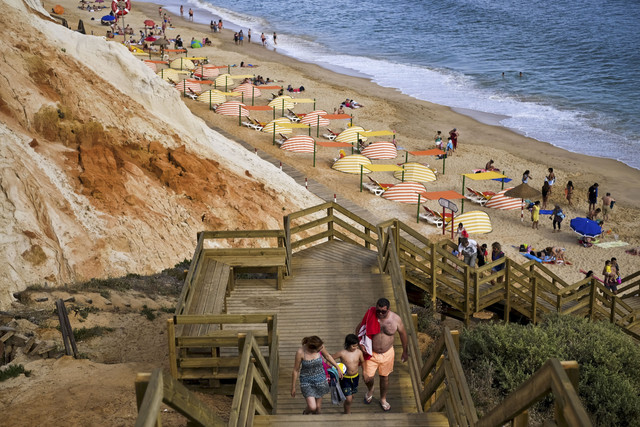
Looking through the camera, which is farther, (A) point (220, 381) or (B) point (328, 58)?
(B) point (328, 58)

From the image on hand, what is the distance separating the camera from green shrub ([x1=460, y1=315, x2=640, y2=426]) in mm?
9086

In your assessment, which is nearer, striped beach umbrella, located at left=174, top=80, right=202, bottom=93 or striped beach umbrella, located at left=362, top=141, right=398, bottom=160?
striped beach umbrella, located at left=362, top=141, right=398, bottom=160

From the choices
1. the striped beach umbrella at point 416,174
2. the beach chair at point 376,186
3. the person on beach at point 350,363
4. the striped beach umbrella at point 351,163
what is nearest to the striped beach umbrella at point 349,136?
the striped beach umbrella at point 351,163

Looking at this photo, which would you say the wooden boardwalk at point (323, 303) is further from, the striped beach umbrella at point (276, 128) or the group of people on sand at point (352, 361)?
the striped beach umbrella at point (276, 128)

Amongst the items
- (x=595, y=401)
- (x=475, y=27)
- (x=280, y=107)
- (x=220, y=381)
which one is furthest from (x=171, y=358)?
(x=475, y=27)

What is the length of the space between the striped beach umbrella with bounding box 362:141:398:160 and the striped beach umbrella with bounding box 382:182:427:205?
15.2 feet

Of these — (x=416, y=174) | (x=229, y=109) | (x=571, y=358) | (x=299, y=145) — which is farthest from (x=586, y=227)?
(x=229, y=109)

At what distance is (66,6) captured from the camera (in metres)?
76.2

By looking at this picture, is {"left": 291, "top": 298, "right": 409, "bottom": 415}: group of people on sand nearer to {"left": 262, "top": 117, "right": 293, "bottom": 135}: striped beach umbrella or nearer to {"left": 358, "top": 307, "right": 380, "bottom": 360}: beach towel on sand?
{"left": 358, "top": 307, "right": 380, "bottom": 360}: beach towel on sand

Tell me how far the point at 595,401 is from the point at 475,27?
275 feet

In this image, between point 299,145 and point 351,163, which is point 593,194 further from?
point 299,145

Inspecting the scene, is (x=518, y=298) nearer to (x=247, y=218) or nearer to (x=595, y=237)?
(x=247, y=218)

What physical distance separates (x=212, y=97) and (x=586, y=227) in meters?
23.0

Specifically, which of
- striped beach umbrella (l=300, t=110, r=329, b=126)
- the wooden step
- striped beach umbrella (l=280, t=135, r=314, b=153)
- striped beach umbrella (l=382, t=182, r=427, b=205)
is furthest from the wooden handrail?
striped beach umbrella (l=300, t=110, r=329, b=126)
